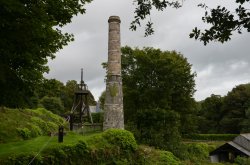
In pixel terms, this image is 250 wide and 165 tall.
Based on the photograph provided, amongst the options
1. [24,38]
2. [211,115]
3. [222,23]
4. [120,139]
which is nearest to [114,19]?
[120,139]

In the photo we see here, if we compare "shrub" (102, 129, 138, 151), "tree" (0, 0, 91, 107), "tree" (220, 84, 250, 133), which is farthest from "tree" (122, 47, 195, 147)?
"tree" (0, 0, 91, 107)

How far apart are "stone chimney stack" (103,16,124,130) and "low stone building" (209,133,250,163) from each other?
16.4 m

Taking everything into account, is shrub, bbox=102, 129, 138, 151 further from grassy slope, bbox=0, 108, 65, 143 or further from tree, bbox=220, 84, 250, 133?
tree, bbox=220, 84, 250, 133

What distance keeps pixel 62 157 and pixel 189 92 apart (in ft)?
107

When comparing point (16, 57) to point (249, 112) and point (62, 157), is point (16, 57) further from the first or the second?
point (249, 112)

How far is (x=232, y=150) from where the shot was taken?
42.5m

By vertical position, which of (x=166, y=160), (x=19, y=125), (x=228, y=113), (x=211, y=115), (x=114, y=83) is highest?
(x=114, y=83)

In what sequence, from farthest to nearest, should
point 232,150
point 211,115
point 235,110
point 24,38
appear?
point 211,115
point 235,110
point 232,150
point 24,38

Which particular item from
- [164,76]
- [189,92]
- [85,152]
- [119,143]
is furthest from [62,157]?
[189,92]

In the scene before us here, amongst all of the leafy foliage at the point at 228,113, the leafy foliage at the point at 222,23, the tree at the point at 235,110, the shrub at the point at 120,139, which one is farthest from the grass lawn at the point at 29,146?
the tree at the point at 235,110

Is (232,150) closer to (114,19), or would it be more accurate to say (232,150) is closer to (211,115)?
(114,19)

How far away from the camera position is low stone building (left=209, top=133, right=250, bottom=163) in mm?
41781

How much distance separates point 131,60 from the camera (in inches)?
1804

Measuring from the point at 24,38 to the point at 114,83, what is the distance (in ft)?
66.7
